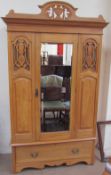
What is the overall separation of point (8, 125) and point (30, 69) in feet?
3.38

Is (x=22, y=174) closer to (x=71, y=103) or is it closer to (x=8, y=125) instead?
(x=8, y=125)

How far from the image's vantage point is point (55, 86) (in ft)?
7.39

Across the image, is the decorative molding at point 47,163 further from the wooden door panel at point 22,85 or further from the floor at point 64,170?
the wooden door panel at point 22,85

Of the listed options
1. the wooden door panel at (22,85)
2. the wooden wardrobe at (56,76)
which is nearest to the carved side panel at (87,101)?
the wooden wardrobe at (56,76)

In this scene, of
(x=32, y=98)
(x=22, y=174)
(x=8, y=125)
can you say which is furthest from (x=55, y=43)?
(x=22, y=174)

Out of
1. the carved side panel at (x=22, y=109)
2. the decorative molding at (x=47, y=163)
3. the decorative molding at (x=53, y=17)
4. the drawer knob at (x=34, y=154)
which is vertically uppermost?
the decorative molding at (x=53, y=17)

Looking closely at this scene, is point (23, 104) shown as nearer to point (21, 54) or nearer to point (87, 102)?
point (21, 54)

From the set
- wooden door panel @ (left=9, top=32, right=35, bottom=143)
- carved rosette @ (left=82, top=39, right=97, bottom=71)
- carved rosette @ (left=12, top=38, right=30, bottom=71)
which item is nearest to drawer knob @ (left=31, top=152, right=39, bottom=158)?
wooden door panel @ (left=9, top=32, right=35, bottom=143)

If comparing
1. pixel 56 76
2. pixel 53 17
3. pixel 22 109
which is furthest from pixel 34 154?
pixel 53 17

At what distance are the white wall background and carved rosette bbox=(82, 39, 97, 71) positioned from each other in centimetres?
52

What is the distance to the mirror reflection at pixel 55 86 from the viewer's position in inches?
84.4

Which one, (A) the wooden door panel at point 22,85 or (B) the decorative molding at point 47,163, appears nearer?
(A) the wooden door panel at point 22,85

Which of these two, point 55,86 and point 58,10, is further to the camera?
point 55,86

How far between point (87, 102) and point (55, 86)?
0.44 metres
